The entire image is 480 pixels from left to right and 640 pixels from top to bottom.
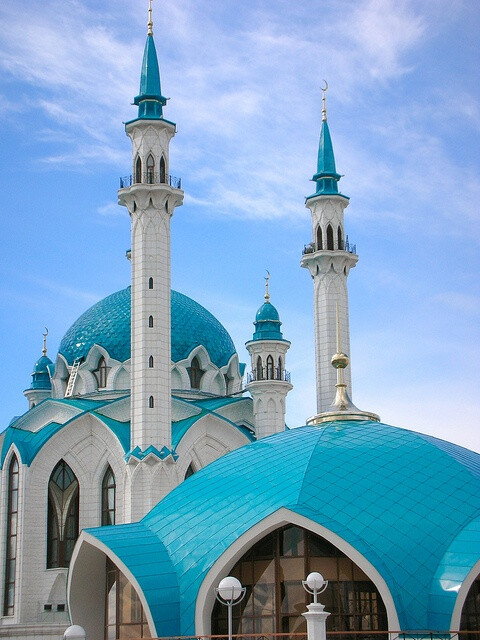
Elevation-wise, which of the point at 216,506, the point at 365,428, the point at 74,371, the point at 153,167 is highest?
the point at 153,167

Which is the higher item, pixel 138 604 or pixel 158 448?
pixel 158 448

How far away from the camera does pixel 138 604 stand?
2019 centimetres

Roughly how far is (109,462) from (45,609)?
484 centimetres

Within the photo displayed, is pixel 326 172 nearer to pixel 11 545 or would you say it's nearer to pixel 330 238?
pixel 330 238

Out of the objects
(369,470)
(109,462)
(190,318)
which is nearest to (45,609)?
(109,462)

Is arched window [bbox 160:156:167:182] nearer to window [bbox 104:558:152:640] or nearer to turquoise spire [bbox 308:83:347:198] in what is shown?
turquoise spire [bbox 308:83:347:198]

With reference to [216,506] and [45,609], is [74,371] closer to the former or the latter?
[45,609]

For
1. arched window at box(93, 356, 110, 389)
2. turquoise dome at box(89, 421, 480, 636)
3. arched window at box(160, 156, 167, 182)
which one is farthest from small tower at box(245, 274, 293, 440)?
turquoise dome at box(89, 421, 480, 636)

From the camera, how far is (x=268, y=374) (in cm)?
3878

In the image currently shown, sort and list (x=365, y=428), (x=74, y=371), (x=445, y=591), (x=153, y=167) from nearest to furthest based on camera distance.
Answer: (x=445, y=591) → (x=365, y=428) → (x=153, y=167) → (x=74, y=371)

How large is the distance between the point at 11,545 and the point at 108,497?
130 inches

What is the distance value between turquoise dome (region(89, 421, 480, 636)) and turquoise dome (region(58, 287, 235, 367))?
16.8 metres

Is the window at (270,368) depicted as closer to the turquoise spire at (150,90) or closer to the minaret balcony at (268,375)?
the minaret balcony at (268,375)

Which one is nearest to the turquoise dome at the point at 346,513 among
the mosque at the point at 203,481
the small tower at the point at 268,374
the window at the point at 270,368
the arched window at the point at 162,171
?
the mosque at the point at 203,481
